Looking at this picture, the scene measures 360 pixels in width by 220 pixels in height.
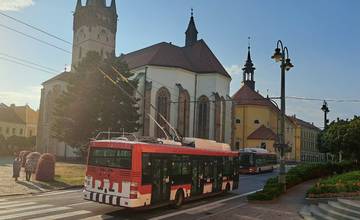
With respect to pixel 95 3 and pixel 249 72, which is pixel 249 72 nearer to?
pixel 249 72

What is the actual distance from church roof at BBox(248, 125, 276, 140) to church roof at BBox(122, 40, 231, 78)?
58.4 feet

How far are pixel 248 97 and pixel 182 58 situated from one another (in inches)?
929

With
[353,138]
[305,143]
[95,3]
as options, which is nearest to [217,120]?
[95,3]

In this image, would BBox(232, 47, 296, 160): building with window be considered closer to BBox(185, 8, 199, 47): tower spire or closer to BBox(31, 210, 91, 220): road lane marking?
BBox(185, 8, 199, 47): tower spire

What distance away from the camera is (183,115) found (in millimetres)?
57406

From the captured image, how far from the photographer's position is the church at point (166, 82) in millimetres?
56938

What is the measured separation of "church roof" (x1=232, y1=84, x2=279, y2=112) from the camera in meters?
78.8

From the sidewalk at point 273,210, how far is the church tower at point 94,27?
48.6 meters

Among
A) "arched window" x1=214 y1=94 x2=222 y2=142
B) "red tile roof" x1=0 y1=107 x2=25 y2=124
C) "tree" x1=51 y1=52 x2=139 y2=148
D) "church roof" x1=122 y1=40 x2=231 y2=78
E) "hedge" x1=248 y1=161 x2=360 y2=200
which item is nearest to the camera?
"hedge" x1=248 y1=161 x2=360 y2=200

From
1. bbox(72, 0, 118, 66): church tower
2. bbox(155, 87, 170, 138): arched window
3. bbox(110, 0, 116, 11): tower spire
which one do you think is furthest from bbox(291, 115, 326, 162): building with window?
bbox(110, 0, 116, 11): tower spire

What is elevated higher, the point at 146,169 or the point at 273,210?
the point at 146,169

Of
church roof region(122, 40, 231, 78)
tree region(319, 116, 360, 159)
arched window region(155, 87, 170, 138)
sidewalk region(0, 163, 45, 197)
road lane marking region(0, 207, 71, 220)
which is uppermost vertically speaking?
church roof region(122, 40, 231, 78)

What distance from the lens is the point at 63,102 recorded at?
150 feet

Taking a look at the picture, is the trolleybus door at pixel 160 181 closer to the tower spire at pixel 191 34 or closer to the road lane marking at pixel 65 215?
the road lane marking at pixel 65 215
